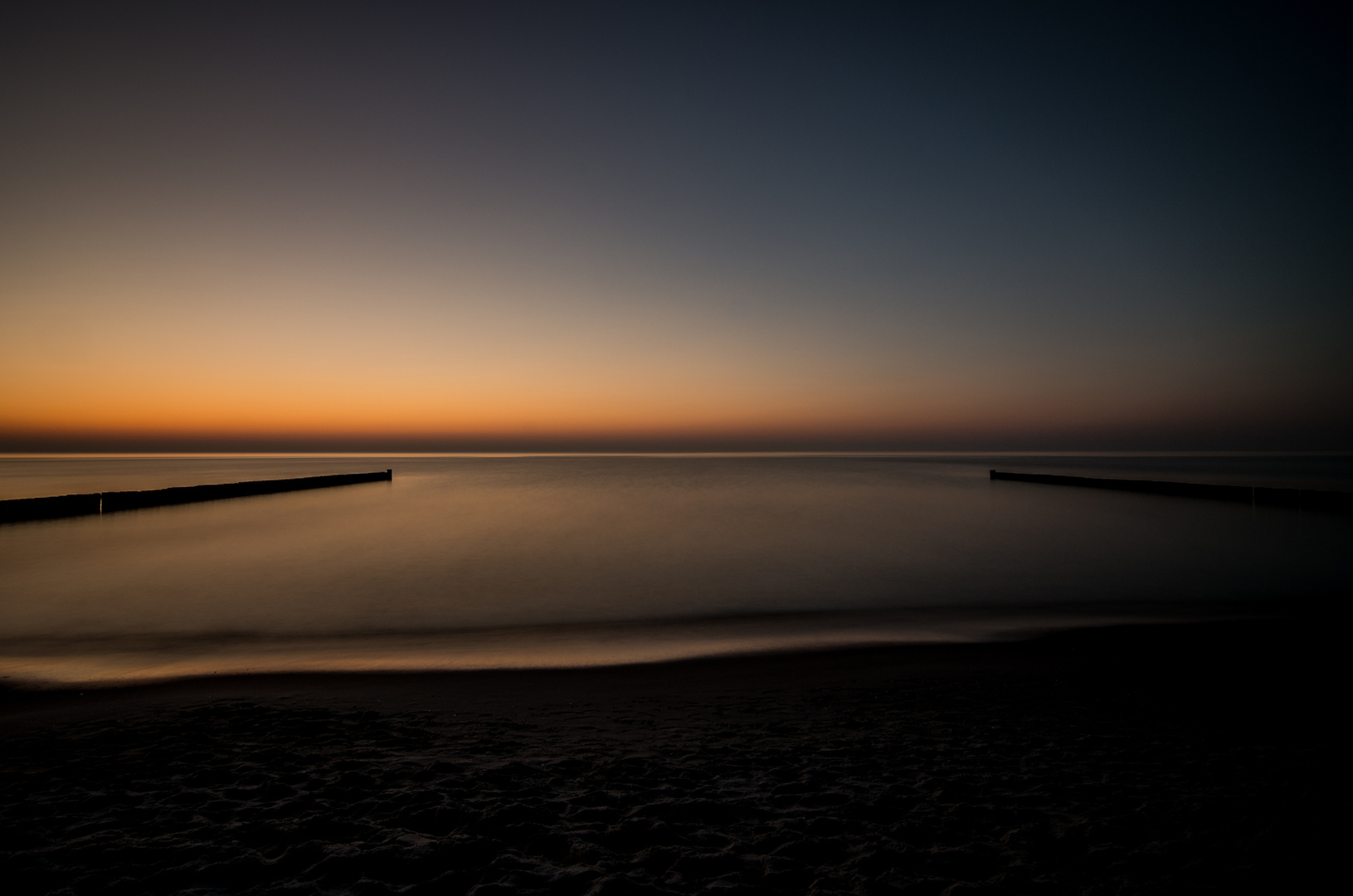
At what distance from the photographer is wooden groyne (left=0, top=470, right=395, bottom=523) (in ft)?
84.2

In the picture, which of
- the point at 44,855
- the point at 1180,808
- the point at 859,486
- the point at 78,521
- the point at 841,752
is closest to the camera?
the point at 44,855

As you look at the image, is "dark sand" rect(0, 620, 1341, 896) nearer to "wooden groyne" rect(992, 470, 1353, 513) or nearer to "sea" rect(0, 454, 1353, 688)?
"sea" rect(0, 454, 1353, 688)

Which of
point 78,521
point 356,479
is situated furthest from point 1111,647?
point 356,479

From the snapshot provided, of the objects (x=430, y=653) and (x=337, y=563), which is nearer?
(x=430, y=653)

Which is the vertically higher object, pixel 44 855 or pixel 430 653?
pixel 44 855

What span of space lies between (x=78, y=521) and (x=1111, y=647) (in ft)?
109

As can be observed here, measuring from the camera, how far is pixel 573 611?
38.2ft

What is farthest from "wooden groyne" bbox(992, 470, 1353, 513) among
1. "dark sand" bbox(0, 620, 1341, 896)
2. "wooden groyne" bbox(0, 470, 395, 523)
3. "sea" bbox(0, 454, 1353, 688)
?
"wooden groyne" bbox(0, 470, 395, 523)

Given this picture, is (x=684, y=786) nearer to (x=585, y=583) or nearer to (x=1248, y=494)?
(x=585, y=583)

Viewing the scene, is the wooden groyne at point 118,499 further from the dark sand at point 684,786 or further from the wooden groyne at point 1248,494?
the wooden groyne at point 1248,494

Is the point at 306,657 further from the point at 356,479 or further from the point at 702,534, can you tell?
the point at 356,479

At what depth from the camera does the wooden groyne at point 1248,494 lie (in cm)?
3069

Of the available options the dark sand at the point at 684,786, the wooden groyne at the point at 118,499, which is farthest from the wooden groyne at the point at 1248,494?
the wooden groyne at the point at 118,499

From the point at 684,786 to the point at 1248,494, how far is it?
43435 mm
